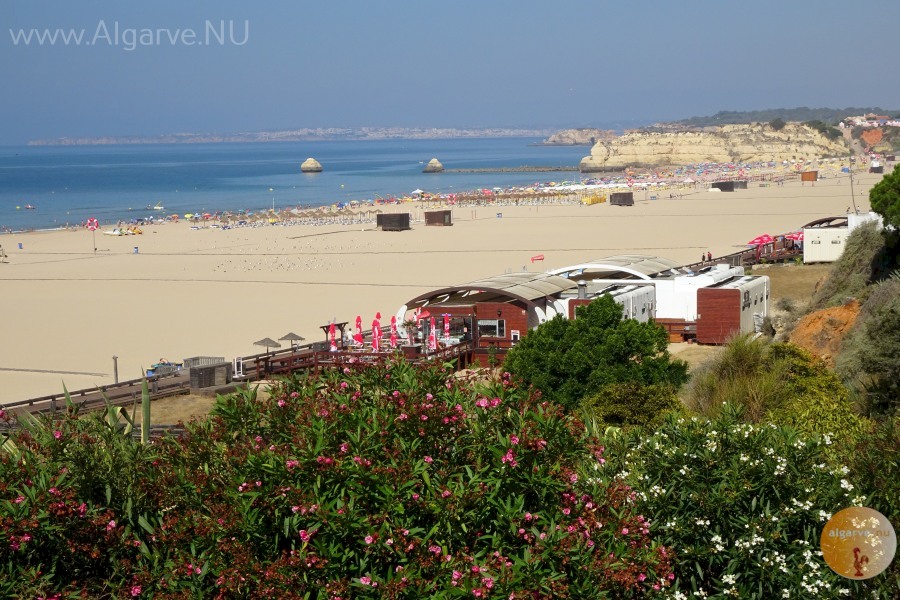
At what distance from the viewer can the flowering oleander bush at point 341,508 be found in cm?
516

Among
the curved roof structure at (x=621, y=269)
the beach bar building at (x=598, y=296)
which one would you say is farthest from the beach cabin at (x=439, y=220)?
the beach bar building at (x=598, y=296)

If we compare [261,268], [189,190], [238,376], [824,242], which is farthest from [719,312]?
[189,190]

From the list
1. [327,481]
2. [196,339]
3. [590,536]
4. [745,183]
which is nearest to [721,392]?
[590,536]

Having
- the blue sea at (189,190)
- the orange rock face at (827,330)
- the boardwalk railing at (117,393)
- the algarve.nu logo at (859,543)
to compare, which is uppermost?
the blue sea at (189,190)

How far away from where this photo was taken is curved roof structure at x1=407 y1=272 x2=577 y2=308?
2031 cm

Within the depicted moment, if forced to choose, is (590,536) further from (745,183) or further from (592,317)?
(745,183)

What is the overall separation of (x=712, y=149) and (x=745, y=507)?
155032 millimetres

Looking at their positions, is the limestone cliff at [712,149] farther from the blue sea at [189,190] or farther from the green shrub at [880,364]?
the green shrub at [880,364]

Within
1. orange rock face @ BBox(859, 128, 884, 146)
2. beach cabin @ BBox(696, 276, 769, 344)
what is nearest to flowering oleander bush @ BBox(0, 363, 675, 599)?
beach cabin @ BBox(696, 276, 769, 344)

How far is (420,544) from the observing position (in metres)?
5.23

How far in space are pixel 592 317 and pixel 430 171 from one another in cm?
13851

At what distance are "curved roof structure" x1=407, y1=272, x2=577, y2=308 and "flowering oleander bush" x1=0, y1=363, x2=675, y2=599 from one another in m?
14.1

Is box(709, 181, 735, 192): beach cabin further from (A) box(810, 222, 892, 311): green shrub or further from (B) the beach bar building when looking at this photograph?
(A) box(810, 222, 892, 311): green shrub

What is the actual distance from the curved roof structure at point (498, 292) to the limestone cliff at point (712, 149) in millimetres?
129518
